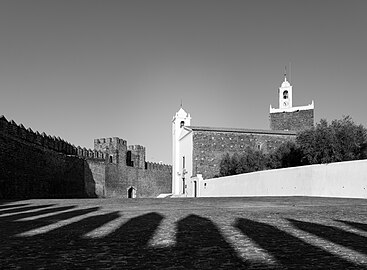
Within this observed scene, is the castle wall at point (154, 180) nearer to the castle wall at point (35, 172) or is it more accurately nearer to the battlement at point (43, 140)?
the battlement at point (43, 140)

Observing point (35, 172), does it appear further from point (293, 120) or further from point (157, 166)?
point (293, 120)

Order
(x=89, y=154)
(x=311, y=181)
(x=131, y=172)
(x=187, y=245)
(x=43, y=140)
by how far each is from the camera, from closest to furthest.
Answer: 1. (x=187, y=245)
2. (x=311, y=181)
3. (x=43, y=140)
4. (x=89, y=154)
5. (x=131, y=172)

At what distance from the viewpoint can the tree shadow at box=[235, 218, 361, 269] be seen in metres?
2.48

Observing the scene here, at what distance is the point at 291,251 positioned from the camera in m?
2.92

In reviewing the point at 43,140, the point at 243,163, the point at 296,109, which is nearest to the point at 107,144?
the point at 243,163

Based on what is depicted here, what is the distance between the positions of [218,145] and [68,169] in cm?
1182

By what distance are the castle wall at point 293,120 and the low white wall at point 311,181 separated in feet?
70.1

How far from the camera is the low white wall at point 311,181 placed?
14.2 meters

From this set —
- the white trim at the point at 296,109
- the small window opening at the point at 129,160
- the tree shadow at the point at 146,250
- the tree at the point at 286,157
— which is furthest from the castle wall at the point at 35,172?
the white trim at the point at 296,109

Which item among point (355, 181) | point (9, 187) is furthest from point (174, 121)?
point (355, 181)

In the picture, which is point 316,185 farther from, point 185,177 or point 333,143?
point 185,177

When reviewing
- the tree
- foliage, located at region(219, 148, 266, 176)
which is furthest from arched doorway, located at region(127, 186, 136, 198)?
the tree

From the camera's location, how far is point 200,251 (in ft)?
9.77

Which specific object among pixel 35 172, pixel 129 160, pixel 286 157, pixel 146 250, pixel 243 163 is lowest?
pixel 146 250
